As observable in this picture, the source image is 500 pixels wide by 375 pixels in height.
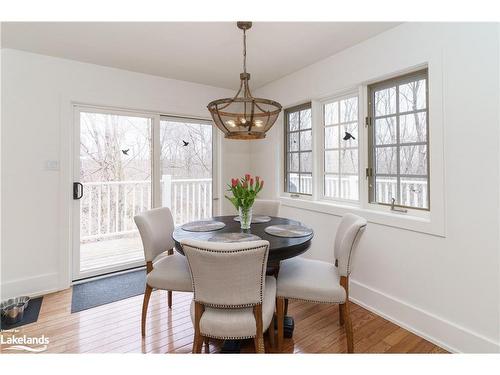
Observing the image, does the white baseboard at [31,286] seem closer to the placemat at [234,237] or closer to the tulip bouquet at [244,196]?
the placemat at [234,237]

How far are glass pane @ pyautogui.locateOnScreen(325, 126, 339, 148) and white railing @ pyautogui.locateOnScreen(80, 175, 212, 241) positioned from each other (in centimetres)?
184

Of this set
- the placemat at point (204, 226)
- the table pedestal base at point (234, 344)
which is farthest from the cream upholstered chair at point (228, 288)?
the placemat at point (204, 226)

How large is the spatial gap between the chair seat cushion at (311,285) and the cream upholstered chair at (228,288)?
1.26 feet

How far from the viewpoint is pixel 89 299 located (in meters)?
2.66

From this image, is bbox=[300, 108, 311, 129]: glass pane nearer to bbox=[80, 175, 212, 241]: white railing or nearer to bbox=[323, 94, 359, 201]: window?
bbox=[323, 94, 359, 201]: window

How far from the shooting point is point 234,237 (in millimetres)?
1930

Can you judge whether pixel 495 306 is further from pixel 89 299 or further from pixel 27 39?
pixel 27 39

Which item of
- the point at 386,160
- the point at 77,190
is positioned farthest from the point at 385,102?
the point at 77,190

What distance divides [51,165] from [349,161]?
3.20m

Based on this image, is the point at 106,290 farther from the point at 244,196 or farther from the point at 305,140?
the point at 305,140

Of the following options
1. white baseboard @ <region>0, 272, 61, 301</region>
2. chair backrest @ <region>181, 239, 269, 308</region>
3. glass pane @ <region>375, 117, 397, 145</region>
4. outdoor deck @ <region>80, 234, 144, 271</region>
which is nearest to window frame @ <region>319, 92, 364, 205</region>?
glass pane @ <region>375, 117, 397, 145</region>

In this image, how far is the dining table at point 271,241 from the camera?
1.72 metres

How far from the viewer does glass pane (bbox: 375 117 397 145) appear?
7.77ft
